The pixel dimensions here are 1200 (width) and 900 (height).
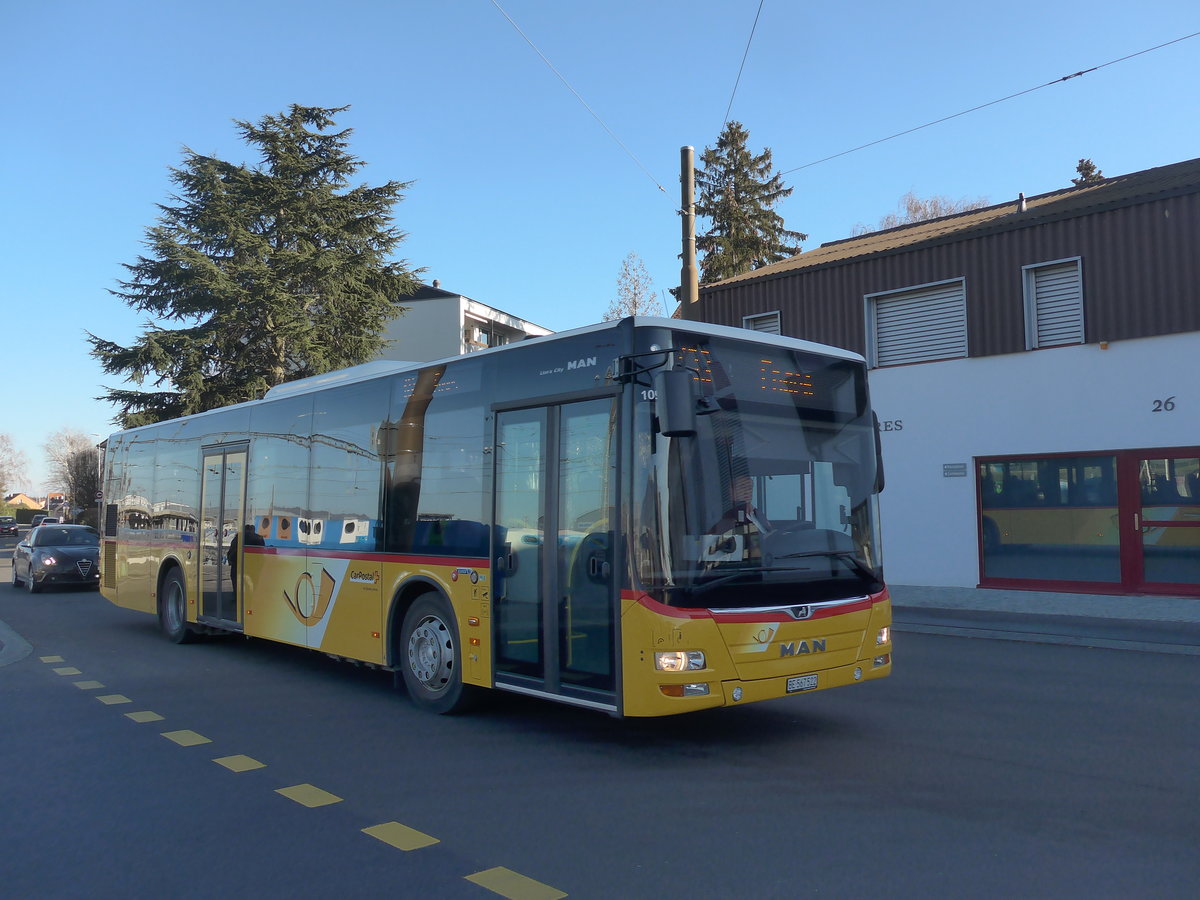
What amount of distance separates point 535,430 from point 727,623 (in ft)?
6.84

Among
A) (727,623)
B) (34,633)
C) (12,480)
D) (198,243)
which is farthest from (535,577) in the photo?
(12,480)

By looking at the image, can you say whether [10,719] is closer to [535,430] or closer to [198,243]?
[535,430]

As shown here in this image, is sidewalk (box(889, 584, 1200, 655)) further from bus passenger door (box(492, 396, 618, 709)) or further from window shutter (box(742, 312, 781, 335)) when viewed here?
bus passenger door (box(492, 396, 618, 709))

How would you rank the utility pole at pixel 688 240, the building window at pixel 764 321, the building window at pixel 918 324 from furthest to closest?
the building window at pixel 764 321, the building window at pixel 918 324, the utility pole at pixel 688 240

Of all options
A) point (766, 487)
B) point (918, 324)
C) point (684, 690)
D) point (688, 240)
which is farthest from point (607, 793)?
point (918, 324)

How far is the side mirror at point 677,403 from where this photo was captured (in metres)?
5.94

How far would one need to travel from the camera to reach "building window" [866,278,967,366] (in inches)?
711

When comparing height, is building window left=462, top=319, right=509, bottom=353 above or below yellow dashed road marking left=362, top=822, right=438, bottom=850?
above

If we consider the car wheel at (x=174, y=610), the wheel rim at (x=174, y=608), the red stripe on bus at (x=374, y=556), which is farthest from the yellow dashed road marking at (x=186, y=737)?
the wheel rim at (x=174, y=608)

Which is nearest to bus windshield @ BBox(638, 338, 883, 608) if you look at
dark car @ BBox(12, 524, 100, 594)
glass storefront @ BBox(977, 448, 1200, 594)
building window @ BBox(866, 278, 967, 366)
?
glass storefront @ BBox(977, 448, 1200, 594)

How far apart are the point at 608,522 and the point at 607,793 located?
1697mm

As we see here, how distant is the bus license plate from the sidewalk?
6.93 metres

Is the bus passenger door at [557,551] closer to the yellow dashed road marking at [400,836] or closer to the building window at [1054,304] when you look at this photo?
the yellow dashed road marking at [400,836]

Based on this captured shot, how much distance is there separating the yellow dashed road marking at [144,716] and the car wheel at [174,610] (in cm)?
437
